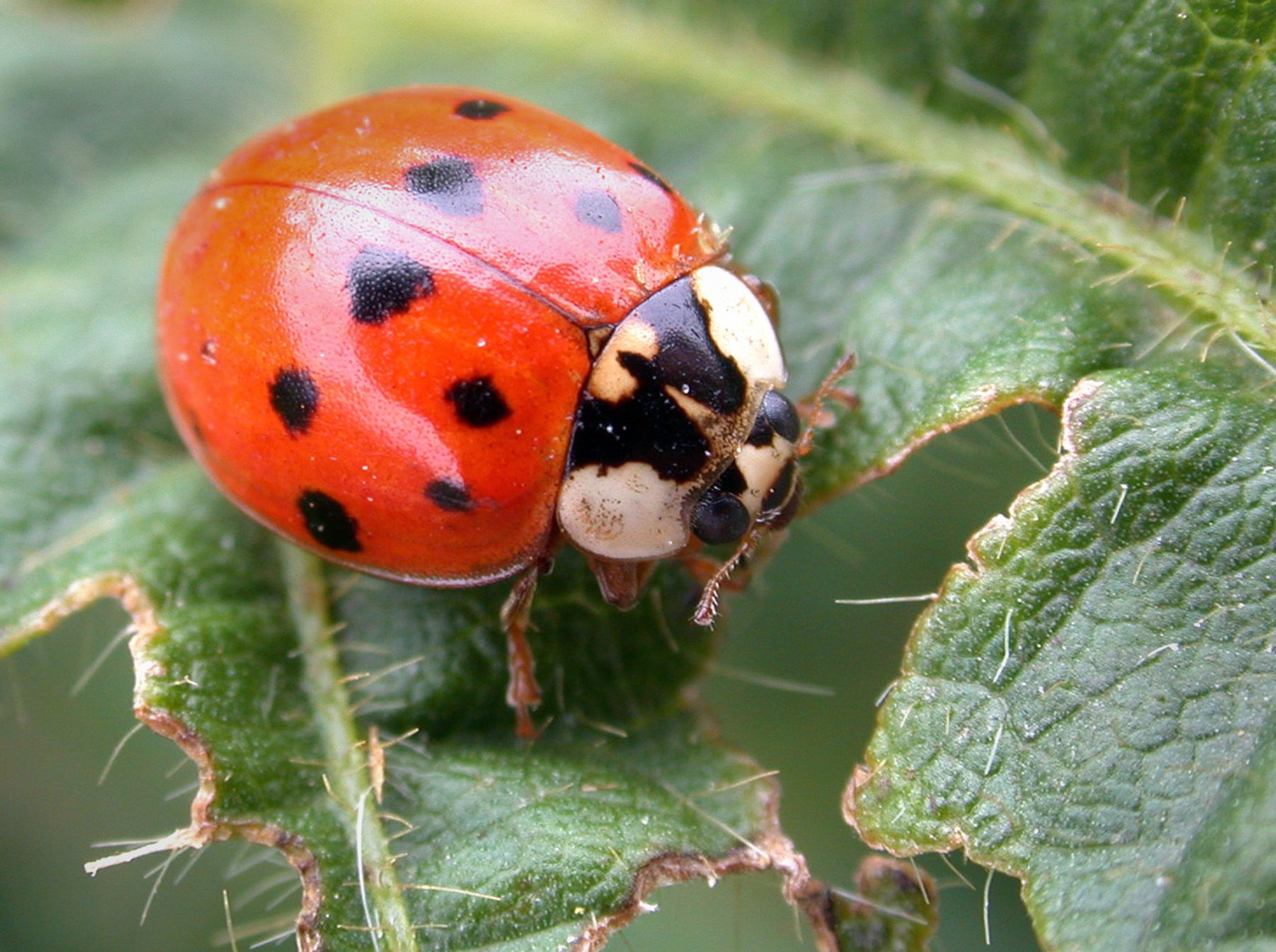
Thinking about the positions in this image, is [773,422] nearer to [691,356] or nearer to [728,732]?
[691,356]

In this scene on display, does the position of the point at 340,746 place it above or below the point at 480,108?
below

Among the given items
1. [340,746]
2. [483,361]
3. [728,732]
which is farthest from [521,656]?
[728,732]

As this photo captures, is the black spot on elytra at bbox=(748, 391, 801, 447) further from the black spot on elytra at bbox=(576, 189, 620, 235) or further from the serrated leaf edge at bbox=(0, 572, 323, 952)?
the serrated leaf edge at bbox=(0, 572, 323, 952)

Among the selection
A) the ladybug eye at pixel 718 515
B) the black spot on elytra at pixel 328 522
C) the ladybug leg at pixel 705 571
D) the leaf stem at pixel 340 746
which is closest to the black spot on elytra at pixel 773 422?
the ladybug eye at pixel 718 515

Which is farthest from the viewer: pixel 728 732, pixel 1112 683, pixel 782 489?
pixel 728 732

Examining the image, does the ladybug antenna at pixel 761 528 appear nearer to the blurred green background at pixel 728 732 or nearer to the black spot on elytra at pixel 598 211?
the blurred green background at pixel 728 732

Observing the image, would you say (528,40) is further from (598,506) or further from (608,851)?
(608,851)
